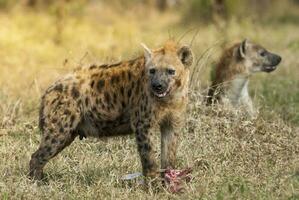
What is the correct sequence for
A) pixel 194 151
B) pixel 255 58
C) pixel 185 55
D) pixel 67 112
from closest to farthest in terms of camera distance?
pixel 185 55, pixel 67 112, pixel 194 151, pixel 255 58

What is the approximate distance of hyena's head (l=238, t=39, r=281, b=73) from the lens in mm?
9631

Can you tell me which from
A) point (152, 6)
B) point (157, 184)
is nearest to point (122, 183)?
point (157, 184)

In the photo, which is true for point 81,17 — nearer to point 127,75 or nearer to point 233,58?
point 233,58

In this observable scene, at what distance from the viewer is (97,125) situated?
21.4 feet

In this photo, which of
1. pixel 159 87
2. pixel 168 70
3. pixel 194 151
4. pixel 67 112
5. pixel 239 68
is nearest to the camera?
pixel 159 87

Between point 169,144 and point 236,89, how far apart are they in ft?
10.2

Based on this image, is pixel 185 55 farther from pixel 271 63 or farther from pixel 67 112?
pixel 271 63

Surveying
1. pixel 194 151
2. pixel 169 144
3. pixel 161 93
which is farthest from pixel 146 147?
pixel 194 151

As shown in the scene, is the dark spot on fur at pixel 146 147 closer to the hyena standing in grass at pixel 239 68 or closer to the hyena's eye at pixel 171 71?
the hyena's eye at pixel 171 71

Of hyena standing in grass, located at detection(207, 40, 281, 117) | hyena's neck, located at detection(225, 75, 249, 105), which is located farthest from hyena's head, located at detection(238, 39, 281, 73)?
hyena's neck, located at detection(225, 75, 249, 105)

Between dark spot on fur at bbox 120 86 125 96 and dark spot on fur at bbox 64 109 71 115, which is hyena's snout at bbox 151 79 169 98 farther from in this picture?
dark spot on fur at bbox 64 109 71 115

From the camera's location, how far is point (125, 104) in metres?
6.46

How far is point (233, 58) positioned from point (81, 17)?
7.44 meters

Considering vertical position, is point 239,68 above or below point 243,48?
below
